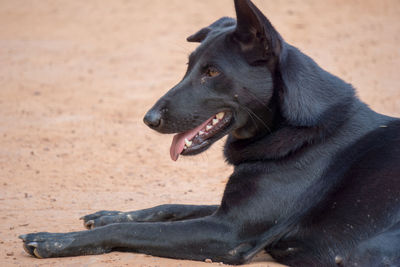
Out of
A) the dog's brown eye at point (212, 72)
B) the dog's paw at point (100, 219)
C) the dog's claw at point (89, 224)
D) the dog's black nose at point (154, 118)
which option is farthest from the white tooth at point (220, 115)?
the dog's claw at point (89, 224)

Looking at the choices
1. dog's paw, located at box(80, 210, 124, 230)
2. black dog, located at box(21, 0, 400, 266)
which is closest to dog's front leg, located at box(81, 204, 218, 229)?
dog's paw, located at box(80, 210, 124, 230)

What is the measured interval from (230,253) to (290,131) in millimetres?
791

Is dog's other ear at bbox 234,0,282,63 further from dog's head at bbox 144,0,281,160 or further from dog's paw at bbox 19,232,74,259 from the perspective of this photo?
dog's paw at bbox 19,232,74,259

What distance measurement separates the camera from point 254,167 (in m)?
3.94

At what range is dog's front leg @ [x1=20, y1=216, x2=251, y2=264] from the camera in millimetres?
3740

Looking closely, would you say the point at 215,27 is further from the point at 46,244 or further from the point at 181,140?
the point at 46,244

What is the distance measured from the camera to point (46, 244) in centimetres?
392

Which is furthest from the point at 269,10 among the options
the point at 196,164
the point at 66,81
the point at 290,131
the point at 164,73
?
the point at 290,131

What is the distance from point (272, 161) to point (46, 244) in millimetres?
1412

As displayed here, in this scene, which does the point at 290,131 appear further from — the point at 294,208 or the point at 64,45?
the point at 64,45

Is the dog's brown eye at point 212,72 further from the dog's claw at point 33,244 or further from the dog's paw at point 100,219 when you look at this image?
the dog's claw at point 33,244

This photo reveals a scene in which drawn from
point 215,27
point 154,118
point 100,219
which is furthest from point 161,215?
point 215,27

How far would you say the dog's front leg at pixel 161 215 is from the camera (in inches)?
→ 176

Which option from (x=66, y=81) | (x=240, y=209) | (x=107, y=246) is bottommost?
(x=66, y=81)
